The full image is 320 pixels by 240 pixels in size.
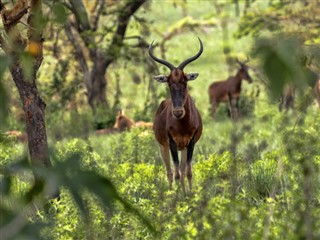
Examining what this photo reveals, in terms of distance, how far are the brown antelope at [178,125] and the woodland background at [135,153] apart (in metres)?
0.27

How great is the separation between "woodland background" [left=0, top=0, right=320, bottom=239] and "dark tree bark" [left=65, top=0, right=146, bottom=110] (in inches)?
1.3

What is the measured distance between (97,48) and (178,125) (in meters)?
10.8

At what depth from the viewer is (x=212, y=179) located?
8.17 meters

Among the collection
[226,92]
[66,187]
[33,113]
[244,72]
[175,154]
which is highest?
[66,187]

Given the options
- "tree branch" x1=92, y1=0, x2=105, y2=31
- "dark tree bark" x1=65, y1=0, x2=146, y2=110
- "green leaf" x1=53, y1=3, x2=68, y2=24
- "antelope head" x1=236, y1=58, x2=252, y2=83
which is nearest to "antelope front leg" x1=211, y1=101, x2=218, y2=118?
"antelope head" x1=236, y1=58, x2=252, y2=83

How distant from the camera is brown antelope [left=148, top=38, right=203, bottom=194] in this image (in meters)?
9.63

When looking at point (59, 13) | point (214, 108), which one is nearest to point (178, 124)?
point (59, 13)

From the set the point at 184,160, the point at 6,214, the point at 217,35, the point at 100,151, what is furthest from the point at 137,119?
the point at 217,35

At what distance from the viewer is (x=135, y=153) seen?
1121 centimetres

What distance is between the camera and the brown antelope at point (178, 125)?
9.63 m

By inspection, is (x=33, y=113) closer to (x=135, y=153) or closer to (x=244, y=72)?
(x=135, y=153)

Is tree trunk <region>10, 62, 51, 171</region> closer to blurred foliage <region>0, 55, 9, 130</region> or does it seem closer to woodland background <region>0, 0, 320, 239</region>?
woodland background <region>0, 0, 320, 239</region>

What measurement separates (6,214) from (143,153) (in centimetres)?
986

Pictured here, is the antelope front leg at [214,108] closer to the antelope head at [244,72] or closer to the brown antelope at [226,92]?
the brown antelope at [226,92]
